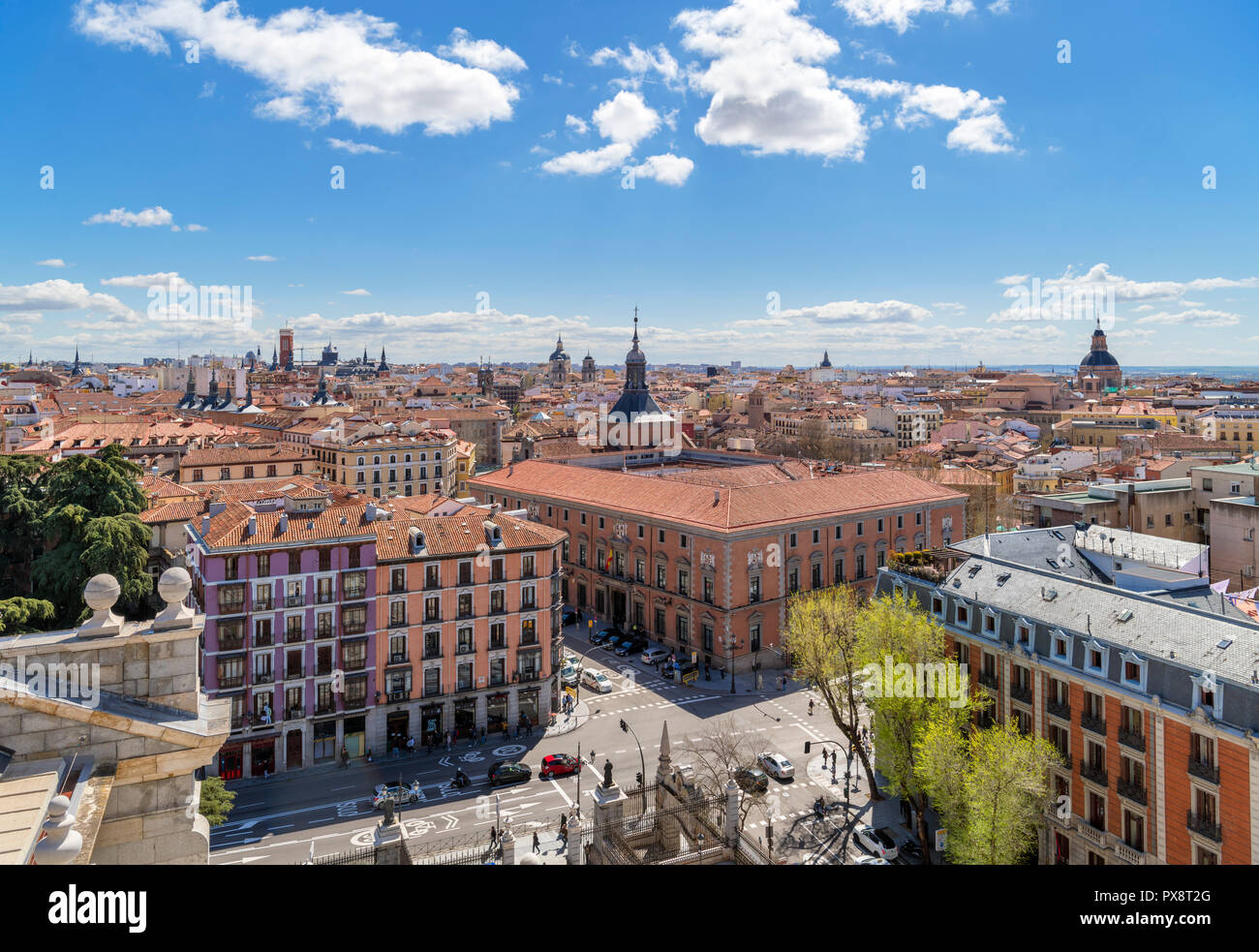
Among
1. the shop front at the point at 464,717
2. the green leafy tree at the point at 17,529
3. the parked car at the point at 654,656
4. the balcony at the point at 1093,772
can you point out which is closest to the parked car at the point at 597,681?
the parked car at the point at 654,656

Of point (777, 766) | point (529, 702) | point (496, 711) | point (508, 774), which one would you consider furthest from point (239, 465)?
point (777, 766)

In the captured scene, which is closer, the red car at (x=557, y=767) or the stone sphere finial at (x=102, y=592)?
the stone sphere finial at (x=102, y=592)

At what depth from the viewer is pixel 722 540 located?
53.4 metres

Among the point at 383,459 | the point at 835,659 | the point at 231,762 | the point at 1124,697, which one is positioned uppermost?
the point at 383,459

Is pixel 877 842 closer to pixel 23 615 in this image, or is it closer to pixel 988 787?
pixel 988 787

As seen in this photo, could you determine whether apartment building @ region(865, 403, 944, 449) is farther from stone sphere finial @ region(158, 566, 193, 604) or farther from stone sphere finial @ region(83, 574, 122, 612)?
stone sphere finial @ region(83, 574, 122, 612)

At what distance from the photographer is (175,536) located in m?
51.3

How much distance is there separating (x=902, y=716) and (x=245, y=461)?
71.9 metres

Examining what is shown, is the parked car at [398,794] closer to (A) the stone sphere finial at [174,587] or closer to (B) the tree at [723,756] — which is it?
(B) the tree at [723,756]

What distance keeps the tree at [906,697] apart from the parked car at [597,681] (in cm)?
1900

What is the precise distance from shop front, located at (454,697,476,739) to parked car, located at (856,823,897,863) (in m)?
20.0

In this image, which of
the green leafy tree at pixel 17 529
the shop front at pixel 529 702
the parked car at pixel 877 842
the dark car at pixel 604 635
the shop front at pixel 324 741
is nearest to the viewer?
the parked car at pixel 877 842

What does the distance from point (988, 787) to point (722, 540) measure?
2863 cm

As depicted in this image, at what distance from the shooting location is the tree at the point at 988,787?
84.1 ft
